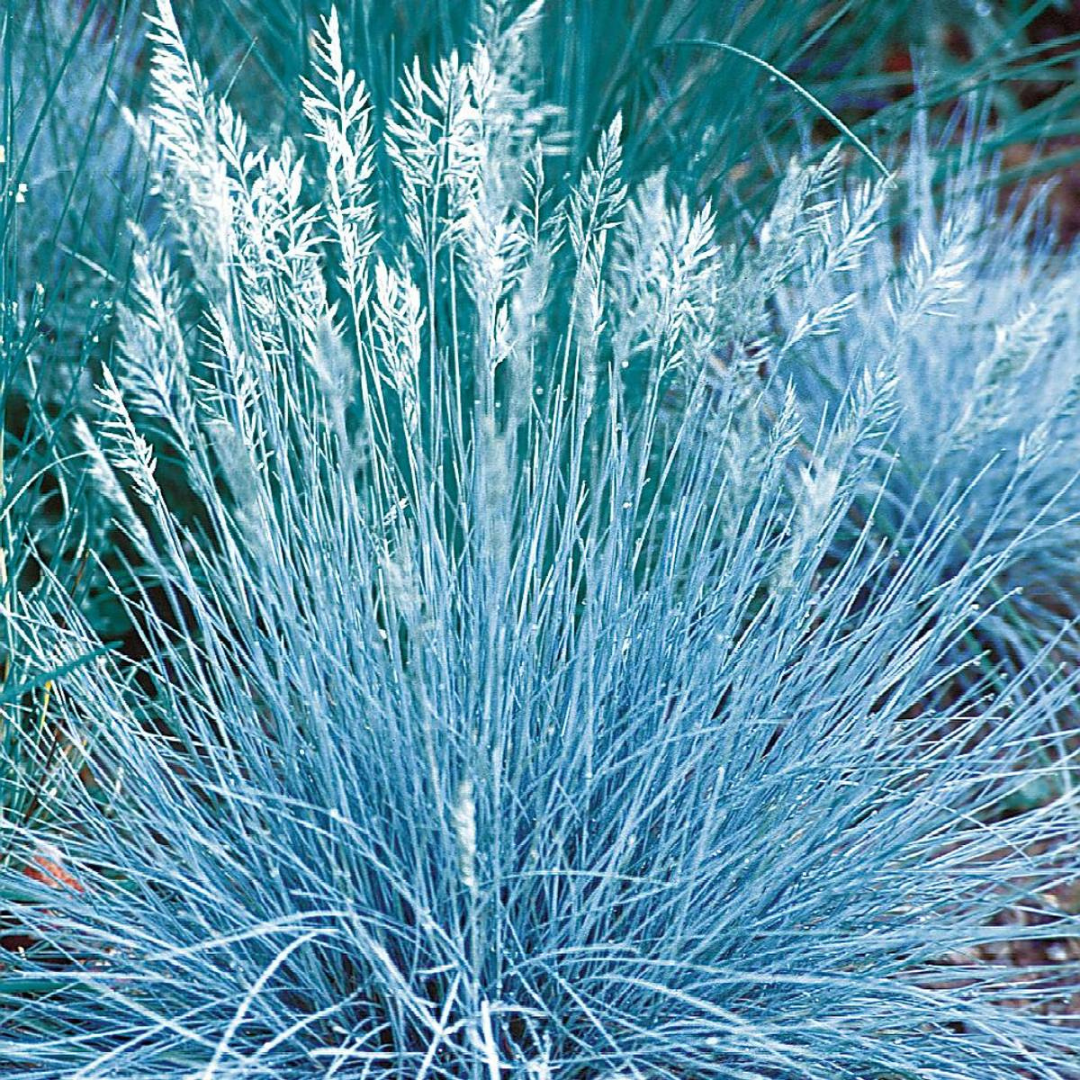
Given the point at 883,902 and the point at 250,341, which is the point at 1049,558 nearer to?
the point at 883,902

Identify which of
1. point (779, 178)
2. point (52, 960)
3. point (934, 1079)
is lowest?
point (52, 960)

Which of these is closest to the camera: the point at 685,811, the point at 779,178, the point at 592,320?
the point at 592,320

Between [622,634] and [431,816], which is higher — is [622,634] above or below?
above

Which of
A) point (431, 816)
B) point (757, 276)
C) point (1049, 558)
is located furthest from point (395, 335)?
A: point (1049, 558)

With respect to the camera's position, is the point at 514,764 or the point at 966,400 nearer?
the point at 514,764

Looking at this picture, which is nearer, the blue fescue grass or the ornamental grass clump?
the ornamental grass clump

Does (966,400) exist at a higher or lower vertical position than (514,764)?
higher

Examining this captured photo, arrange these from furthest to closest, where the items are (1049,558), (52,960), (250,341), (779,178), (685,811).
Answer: (1049,558), (779,178), (52,960), (250,341), (685,811)

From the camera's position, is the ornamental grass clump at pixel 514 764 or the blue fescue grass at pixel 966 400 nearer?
the ornamental grass clump at pixel 514 764

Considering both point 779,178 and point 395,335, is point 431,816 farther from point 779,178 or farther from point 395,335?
point 779,178

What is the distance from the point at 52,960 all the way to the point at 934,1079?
1.10 meters

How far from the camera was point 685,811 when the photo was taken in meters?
1.33

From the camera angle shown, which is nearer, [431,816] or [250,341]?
[431,816]

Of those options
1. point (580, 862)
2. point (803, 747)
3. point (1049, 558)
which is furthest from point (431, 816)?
point (1049, 558)
